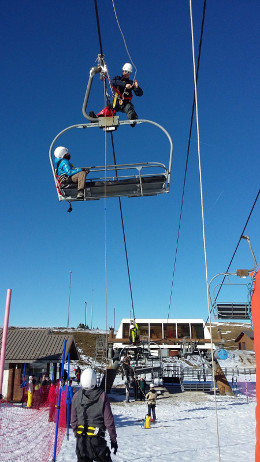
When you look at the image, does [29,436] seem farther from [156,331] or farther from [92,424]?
[156,331]

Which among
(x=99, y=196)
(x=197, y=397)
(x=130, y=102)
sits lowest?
(x=197, y=397)

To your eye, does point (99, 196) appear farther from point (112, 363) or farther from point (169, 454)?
point (112, 363)

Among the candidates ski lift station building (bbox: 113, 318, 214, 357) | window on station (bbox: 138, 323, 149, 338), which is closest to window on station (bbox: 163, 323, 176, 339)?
ski lift station building (bbox: 113, 318, 214, 357)

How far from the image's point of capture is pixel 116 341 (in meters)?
21.7

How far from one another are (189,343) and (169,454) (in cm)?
1311

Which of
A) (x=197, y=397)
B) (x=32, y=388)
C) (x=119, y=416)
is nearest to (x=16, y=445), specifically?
(x=119, y=416)

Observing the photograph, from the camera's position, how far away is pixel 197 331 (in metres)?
25.8

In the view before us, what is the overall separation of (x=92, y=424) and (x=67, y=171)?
457cm

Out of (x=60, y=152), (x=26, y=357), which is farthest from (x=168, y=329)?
(x=60, y=152)

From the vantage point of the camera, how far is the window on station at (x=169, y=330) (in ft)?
84.6

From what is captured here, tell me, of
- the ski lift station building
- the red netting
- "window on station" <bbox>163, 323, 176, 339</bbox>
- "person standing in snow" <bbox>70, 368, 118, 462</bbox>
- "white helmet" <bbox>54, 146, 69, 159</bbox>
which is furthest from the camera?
"window on station" <bbox>163, 323, 176, 339</bbox>

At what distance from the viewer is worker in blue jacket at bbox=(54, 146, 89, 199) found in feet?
22.2

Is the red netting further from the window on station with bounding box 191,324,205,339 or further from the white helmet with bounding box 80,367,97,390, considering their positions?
the window on station with bounding box 191,324,205,339

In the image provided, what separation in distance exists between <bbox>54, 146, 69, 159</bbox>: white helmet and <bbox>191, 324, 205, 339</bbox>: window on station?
70.3ft
